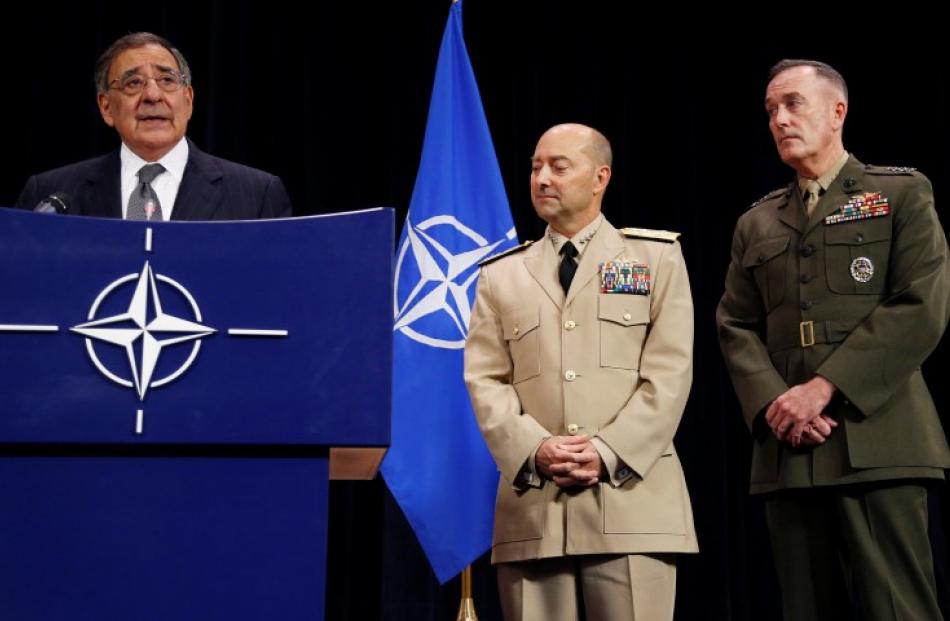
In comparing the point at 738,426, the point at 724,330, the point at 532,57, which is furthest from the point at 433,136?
the point at 738,426

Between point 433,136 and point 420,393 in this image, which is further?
point 433,136

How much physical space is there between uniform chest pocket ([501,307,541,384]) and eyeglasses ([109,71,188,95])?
0.89 m

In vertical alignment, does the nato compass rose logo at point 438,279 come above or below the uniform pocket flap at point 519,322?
above

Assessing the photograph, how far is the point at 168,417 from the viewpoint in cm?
142

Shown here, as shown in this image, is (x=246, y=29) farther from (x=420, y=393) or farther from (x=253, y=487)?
(x=253, y=487)

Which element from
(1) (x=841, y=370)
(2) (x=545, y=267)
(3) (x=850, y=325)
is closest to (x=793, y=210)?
(3) (x=850, y=325)

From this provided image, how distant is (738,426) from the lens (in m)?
4.36

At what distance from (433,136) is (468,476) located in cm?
111

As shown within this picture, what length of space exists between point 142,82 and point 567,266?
1012mm

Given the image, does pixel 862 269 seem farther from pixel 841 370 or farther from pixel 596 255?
pixel 596 255

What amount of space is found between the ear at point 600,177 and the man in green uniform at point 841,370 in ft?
1.29

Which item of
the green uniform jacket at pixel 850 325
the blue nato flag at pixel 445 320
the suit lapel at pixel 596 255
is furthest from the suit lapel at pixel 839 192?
the blue nato flag at pixel 445 320

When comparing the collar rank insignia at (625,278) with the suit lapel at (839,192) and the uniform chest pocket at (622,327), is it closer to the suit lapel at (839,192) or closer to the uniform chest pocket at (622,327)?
the uniform chest pocket at (622,327)

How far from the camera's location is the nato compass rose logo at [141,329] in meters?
1.42
